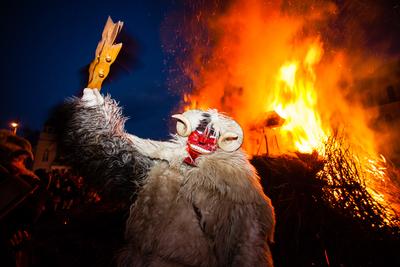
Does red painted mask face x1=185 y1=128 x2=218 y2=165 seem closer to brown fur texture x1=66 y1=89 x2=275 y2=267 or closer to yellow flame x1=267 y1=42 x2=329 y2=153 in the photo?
brown fur texture x1=66 y1=89 x2=275 y2=267

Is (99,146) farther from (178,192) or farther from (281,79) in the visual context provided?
(281,79)

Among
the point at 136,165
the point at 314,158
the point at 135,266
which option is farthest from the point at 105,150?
the point at 314,158

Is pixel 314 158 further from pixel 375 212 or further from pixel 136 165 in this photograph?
pixel 136 165

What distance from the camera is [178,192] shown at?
77.5 inches

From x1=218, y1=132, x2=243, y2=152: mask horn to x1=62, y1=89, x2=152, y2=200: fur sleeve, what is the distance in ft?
2.64

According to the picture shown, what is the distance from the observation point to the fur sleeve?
1897mm

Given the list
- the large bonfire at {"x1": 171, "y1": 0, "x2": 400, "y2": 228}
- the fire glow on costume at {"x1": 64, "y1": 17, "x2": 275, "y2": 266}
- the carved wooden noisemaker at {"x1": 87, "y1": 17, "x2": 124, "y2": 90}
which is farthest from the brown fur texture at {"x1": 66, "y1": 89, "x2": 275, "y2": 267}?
the large bonfire at {"x1": 171, "y1": 0, "x2": 400, "y2": 228}

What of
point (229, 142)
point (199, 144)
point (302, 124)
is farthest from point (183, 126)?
point (302, 124)

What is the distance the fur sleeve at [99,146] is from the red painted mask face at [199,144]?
51 centimetres

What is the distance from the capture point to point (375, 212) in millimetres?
4258

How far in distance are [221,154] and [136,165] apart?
773 mm

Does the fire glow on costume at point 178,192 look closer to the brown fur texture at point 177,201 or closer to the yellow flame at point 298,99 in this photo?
the brown fur texture at point 177,201

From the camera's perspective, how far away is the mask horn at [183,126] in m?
2.11

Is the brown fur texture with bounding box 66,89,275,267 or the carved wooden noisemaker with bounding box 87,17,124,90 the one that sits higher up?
the carved wooden noisemaker with bounding box 87,17,124,90
